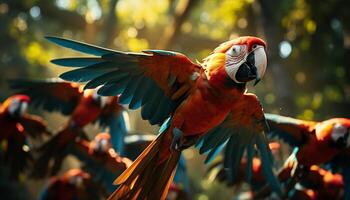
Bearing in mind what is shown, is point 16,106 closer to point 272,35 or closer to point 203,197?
point 272,35

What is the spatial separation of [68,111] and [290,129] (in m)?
1.78

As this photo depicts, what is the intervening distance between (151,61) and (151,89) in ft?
0.53

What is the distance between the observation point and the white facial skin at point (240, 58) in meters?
1.91

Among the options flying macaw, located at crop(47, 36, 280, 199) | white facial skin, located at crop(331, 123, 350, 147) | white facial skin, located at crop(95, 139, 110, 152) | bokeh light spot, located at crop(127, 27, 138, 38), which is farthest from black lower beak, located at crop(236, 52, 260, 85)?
bokeh light spot, located at crop(127, 27, 138, 38)

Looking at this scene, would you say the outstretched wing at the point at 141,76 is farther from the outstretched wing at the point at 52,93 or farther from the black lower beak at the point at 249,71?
the outstretched wing at the point at 52,93

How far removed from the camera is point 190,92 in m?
2.14

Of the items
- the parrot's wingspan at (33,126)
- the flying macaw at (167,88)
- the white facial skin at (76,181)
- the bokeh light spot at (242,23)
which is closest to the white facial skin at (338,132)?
the flying macaw at (167,88)

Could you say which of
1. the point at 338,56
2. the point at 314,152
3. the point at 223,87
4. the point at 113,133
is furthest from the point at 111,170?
the point at 338,56

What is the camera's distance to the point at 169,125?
2166 millimetres

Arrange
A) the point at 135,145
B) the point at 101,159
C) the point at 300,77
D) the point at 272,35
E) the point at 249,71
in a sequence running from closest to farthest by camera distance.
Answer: the point at 249,71
the point at 101,159
the point at 135,145
the point at 272,35
the point at 300,77

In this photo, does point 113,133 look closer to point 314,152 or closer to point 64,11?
point 314,152

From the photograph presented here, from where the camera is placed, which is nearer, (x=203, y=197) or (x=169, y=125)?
(x=169, y=125)

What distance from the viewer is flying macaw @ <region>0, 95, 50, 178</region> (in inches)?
138

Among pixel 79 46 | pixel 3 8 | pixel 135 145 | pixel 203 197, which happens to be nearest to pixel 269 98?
pixel 135 145
